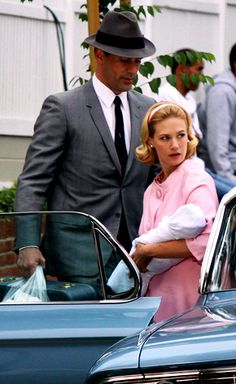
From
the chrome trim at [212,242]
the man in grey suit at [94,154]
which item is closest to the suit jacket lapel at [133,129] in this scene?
the man in grey suit at [94,154]

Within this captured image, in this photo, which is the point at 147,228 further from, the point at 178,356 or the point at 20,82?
the point at 20,82

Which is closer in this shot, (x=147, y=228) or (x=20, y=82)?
(x=147, y=228)

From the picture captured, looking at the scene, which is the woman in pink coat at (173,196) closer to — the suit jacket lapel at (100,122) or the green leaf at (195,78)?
the suit jacket lapel at (100,122)

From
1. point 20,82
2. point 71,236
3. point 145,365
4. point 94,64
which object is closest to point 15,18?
point 20,82

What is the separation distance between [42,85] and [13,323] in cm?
628

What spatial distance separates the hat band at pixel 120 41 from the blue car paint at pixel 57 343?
6.81 feet

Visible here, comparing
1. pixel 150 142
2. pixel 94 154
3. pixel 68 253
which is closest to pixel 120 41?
pixel 94 154

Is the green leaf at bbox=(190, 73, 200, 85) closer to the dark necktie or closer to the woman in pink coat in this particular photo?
the dark necktie

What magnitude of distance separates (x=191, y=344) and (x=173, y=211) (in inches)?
81.0

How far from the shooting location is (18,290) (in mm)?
6418

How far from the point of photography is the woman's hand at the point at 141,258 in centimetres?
702

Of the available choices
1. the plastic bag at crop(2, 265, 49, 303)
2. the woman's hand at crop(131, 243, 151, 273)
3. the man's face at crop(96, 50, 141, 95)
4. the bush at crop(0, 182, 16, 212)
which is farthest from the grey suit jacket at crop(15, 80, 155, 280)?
the bush at crop(0, 182, 16, 212)

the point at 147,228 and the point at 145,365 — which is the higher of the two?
the point at 145,365

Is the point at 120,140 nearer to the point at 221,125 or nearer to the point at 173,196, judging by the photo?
the point at 173,196
